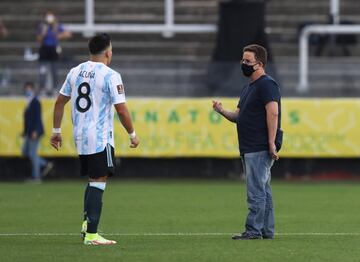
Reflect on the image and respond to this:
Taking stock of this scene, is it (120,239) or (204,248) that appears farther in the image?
(120,239)

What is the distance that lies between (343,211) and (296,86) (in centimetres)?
874

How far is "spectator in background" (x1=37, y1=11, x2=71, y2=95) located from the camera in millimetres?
26078

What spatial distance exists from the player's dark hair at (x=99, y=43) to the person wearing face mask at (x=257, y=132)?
144 cm

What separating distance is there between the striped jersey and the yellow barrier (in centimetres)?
1326

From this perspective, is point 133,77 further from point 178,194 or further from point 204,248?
point 204,248

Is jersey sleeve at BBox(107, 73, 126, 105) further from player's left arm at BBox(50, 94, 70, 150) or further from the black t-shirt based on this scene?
the black t-shirt

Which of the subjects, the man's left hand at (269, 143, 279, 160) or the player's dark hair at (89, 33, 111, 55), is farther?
the man's left hand at (269, 143, 279, 160)

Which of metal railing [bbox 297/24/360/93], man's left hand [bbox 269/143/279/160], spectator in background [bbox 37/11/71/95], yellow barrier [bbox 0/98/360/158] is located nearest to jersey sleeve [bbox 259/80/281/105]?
man's left hand [bbox 269/143/279/160]

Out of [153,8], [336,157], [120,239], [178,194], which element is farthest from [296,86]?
[120,239]

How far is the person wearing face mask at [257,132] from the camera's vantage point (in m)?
12.7

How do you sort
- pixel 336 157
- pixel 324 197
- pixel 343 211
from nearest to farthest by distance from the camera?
1. pixel 343 211
2. pixel 324 197
3. pixel 336 157

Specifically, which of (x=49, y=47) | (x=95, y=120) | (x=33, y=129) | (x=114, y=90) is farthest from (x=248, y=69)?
(x=49, y=47)

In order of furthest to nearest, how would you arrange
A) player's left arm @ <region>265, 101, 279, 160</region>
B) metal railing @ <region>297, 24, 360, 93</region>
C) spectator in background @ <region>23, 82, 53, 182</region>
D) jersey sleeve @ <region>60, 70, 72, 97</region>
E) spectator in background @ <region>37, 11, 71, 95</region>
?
metal railing @ <region>297, 24, 360, 93</region>, spectator in background @ <region>37, 11, 71, 95</region>, spectator in background @ <region>23, 82, 53, 182</region>, player's left arm @ <region>265, 101, 279, 160</region>, jersey sleeve @ <region>60, 70, 72, 97</region>

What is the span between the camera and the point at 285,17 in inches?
1243
